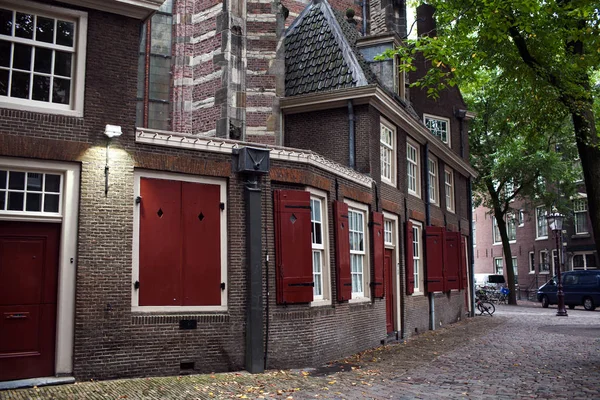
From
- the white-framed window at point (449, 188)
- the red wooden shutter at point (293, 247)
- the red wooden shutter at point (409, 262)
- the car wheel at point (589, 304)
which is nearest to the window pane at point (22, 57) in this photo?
the red wooden shutter at point (293, 247)

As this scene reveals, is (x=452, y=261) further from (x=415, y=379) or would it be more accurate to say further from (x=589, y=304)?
(x=589, y=304)

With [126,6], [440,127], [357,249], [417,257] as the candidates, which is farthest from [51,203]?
[440,127]

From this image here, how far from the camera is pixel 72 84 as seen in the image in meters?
9.55

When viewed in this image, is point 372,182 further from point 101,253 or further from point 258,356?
point 101,253

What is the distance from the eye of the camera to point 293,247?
37.4 feet

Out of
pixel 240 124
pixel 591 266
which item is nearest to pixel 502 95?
pixel 240 124

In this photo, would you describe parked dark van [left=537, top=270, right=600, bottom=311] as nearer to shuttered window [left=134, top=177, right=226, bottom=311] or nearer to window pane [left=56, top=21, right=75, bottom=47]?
shuttered window [left=134, top=177, right=226, bottom=311]

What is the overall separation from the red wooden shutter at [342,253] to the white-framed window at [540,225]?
31184 millimetres

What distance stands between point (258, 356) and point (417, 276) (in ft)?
31.5

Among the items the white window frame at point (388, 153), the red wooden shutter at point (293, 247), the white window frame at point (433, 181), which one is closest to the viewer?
the red wooden shutter at point (293, 247)

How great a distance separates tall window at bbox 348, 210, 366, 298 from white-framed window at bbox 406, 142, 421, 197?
184 inches

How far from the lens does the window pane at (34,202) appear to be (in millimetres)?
9023

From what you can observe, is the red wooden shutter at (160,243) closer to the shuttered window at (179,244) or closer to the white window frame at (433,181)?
the shuttered window at (179,244)

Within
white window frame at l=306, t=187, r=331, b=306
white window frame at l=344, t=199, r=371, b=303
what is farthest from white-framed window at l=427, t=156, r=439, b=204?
white window frame at l=306, t=187, r=331, b=306
